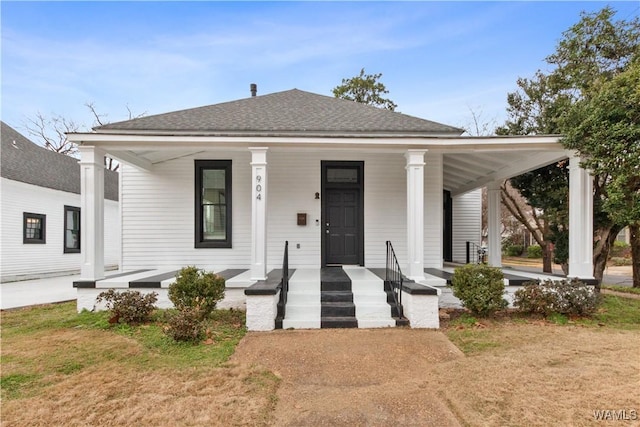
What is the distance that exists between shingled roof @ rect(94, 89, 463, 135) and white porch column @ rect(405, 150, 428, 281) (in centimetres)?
127

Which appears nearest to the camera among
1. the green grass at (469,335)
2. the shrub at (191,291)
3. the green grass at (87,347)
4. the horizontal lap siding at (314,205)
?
the green grass at (87,347)

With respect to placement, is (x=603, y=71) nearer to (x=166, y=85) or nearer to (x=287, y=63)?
(x=287, y=63)

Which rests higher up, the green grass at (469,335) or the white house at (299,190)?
the white house at (299,190)

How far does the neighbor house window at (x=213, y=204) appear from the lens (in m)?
7.69

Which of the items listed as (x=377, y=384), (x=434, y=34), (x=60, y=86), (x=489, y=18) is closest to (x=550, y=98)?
(x=489, y=18)

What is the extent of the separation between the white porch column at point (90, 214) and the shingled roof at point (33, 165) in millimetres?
7099

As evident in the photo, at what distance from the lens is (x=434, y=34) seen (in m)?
12.2

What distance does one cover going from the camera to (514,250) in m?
24.5

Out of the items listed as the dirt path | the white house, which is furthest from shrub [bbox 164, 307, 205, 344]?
the white house

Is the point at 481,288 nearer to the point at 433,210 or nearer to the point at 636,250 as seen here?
the point at 433,210

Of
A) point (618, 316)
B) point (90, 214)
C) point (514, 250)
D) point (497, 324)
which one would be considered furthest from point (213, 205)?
point (514, 250)

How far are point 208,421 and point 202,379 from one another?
788mm

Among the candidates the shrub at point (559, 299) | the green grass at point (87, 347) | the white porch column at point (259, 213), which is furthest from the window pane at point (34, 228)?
the shrub at point (559, 299)

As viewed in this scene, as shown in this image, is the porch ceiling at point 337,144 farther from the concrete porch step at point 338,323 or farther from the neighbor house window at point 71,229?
the neighbor house window at point 71,229
